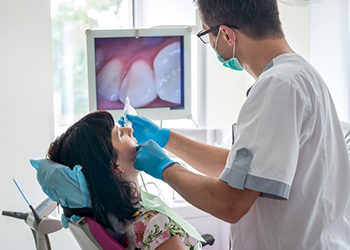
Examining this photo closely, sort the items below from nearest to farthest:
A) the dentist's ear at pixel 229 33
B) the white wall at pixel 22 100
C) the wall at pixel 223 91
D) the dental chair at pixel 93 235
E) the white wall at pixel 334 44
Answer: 1. the dental chair at pixel 93 235
2. the dentist's ear at pixel 229 33
3. the white wall at pixel 22 100
4. the white wall at pixel 334 44
5. the wall at pixel 223 91

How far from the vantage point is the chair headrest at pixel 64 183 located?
99 cm

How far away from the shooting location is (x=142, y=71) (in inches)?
76.4

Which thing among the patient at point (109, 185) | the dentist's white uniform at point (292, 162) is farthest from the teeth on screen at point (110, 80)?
the dentist's white uniform at point (292, 162)

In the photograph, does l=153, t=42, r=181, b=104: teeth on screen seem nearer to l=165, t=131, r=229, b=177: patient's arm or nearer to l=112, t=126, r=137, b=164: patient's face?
l=165, t=131, r=229, b=177: patient's arm

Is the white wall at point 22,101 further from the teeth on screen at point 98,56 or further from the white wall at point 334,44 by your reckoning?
the white wall at point 334,44

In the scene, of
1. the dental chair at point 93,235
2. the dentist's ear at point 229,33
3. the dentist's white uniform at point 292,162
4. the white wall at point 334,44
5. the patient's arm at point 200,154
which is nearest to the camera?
the dentist's white uniform at point 292,162

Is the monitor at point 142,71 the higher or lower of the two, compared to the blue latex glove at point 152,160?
higher

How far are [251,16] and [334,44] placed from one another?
138cm

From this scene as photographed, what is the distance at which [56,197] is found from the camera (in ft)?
3.36

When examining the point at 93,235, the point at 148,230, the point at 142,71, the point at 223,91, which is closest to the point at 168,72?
the point at 142,71

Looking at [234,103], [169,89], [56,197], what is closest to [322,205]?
[56,197]

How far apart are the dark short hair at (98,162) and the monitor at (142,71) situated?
750 millimetres

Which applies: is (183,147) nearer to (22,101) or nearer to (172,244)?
(172,244)

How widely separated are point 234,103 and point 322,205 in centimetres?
194
